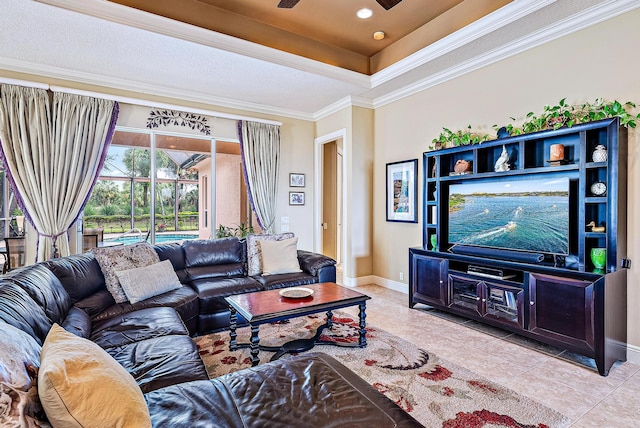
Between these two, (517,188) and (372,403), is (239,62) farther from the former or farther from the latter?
(372,403)

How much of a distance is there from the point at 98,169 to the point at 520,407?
16.7 ft

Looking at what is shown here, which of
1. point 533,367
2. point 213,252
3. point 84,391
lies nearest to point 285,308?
point 84,391

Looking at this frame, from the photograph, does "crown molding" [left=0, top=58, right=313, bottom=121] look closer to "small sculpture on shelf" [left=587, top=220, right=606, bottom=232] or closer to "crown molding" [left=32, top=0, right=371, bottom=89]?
"crown molding" [left=32, top=0, right=371, bottom=89]

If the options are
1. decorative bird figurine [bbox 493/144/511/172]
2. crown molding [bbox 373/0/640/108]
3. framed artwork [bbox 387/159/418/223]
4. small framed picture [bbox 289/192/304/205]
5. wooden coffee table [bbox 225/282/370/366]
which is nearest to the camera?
wooden coffee table [bbox 225/282/370/366]

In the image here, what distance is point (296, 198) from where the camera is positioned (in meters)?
5.94

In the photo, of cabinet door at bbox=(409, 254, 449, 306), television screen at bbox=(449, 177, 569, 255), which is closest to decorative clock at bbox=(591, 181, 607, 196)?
television screen at bbox=(449, 177, 569, 255)

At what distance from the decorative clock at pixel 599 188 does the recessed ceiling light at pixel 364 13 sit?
2.81m

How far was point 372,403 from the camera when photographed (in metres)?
1.39

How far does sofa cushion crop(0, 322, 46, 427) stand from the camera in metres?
0.85

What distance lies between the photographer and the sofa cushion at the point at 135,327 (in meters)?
2.14

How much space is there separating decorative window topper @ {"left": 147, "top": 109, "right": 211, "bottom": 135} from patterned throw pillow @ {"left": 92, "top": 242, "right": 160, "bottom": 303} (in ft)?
7.28

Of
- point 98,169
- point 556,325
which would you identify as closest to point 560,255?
point 556,325

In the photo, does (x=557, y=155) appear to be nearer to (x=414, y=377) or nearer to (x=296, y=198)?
(x=414, y=377)

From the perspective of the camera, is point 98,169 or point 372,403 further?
point 98,169
